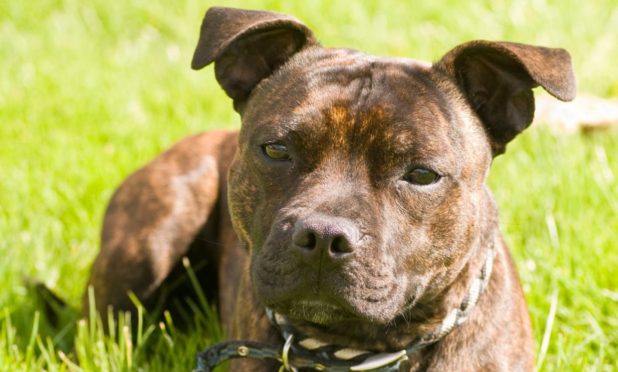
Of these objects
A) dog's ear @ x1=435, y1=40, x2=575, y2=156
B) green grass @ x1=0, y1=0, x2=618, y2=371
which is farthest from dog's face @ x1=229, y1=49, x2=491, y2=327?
green grass @ x1=0, y1=0, x2=618, y2=371

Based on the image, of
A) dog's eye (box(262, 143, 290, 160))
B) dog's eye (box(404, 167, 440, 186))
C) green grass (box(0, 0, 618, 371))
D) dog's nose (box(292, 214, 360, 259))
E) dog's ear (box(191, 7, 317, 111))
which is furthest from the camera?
green grass (box(0, 0, 618, 371))

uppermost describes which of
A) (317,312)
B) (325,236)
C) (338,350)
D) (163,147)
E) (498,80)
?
(498,80)

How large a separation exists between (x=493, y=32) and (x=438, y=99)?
180 inches

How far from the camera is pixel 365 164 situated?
3826 millimetres

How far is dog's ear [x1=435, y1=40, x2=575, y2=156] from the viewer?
399 cm

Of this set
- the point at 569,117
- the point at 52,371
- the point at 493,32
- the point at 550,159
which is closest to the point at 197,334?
the point at 52,371

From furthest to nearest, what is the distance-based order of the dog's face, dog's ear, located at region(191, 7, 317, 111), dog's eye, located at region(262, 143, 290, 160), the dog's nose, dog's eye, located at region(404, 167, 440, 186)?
dog's ear, located at region(191, 7, 317, 111) < dog's eye, located at region(262, 143, 290, 160) < dog's eye, located at region(404, 167, 440, 186) < the dog's face < the dog's nose

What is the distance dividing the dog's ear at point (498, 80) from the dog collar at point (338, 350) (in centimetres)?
54

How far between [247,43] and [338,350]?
1379 millimetres

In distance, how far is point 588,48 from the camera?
8.10 m

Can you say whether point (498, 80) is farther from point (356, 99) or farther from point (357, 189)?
point (357, 189)

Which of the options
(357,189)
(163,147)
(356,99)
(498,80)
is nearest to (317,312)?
(357,189)

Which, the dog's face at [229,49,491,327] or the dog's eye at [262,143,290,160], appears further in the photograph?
the dog's eye at [262,143,290,160]

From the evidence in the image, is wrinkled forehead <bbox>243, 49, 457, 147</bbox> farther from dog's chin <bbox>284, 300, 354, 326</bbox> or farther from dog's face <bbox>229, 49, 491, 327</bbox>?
dog's chin <bbox>284, 300, 354, 326</bbox>
